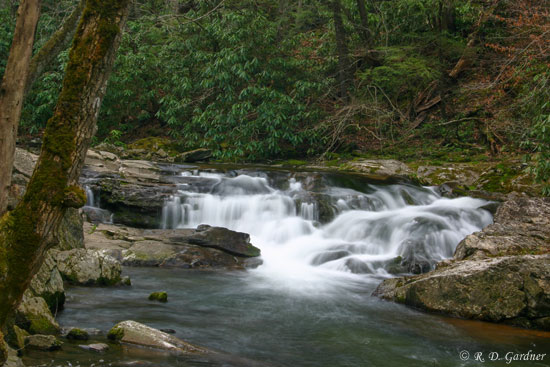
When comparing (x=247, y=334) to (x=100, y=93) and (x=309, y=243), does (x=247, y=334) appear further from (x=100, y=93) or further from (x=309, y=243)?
(x=309, y=243)

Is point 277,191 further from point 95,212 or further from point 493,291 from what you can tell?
point 493,291

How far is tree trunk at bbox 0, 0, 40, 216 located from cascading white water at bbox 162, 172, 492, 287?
223 inches

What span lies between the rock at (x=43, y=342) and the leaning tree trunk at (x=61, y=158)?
1056 millimetres

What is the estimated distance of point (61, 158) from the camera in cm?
335

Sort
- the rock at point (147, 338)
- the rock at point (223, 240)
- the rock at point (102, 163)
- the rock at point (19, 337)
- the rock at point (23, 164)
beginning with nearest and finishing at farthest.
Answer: the rock at point (19, 337) < the rock at point (147, 338) < the rock at point (23, 164) < the rock at point (223, 240) < the rock at point (102, 163)

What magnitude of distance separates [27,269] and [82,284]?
409 cm

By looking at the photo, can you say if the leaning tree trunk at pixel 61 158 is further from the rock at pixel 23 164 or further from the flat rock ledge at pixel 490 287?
the rock at pixel 23 164

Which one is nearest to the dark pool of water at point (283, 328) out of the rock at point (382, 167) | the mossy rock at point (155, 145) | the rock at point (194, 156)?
the rock at point (382, 167)

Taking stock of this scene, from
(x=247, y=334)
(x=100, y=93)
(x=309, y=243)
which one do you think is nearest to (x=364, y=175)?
(x=309, y=243)

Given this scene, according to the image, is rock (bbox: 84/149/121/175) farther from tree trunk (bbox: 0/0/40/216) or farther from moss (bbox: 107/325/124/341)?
tree trunk (bbox: 0/0/40/216)

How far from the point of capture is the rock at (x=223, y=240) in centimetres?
1028

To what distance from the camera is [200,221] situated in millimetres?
12367

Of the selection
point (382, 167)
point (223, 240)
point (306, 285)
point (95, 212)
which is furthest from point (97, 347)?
point (382, 167)
